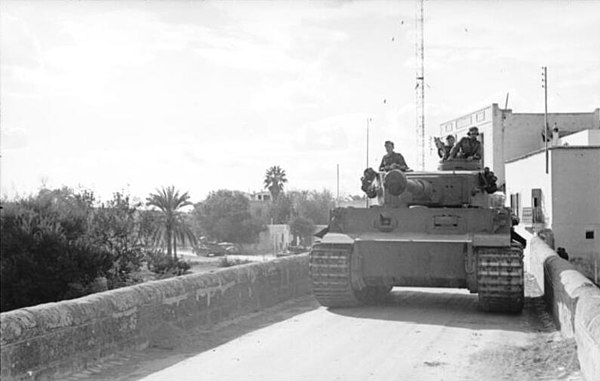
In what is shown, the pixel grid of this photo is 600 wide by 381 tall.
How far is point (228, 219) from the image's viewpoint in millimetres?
77312

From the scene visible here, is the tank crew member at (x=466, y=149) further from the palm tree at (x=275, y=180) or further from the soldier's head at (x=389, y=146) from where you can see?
the palm tree at (x=275, y=180)

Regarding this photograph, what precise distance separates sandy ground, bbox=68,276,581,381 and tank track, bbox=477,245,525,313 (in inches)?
9.2

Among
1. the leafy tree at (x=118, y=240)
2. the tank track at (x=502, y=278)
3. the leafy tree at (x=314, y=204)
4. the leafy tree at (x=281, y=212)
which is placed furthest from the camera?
the leafy tree at (x=281, y=212)

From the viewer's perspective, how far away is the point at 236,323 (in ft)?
34.5

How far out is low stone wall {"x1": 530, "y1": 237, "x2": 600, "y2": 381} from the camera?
6.01m

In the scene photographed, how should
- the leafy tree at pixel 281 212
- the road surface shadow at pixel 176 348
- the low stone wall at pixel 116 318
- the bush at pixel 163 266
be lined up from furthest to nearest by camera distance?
the leafy tree at pixel 281 212 < the bush at pixel 163 266 < the road surface shadow at pixel 176 348 < the low stone wall at pixel 116 318

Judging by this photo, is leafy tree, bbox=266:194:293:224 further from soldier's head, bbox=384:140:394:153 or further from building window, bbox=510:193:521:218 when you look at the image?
soldier's head, bbox=384:140:394:153

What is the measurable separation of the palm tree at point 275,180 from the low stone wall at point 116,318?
86373 millimetres

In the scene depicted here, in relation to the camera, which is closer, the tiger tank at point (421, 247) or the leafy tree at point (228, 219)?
the tiger tank at point (421, 247)

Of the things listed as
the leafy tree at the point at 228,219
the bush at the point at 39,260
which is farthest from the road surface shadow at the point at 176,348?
the leafy tree at the point at 228,219

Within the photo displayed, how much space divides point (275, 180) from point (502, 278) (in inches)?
3481

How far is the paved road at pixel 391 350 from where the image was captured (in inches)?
283

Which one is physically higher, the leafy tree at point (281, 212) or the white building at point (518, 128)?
the white building at point (518, 128)

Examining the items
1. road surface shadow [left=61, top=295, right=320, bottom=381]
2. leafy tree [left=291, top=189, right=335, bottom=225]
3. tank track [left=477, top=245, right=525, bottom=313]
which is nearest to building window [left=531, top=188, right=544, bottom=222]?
tank track [left=477, top=245, right=525, bottom=313]
